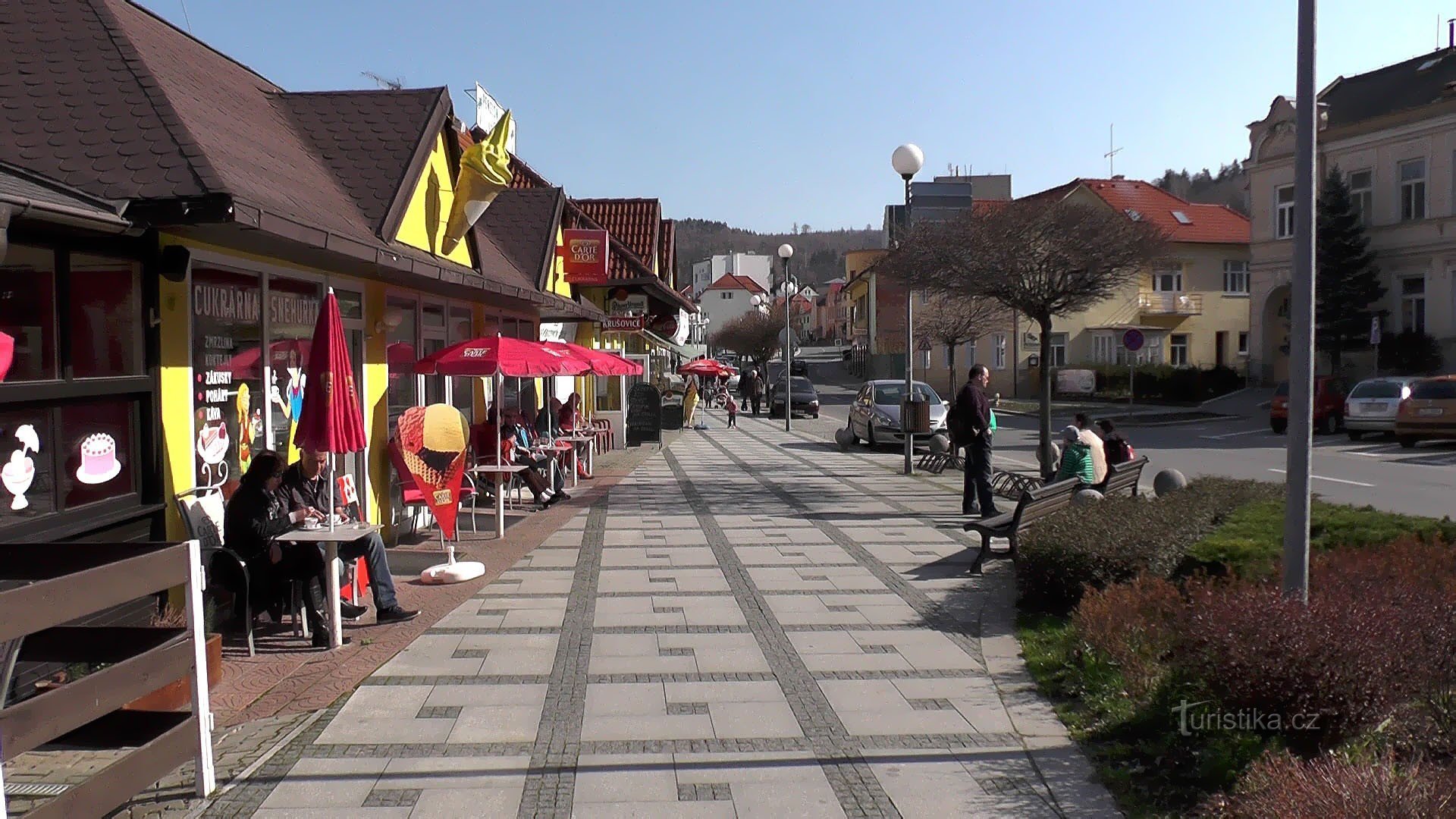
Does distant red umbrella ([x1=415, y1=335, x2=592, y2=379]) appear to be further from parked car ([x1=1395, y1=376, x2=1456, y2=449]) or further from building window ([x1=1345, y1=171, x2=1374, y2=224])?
building window ([x1=1345, y1=171, x2=1374, y2=224])

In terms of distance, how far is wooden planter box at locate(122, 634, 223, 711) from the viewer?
5.32 m

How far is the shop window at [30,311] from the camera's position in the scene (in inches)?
233

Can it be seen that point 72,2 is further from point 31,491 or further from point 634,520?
point 634,520

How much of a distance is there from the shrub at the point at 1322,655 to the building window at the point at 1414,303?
36.5 m

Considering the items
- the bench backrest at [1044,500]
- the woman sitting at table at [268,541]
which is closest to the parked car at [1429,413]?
the bench backrest at [1044,500]

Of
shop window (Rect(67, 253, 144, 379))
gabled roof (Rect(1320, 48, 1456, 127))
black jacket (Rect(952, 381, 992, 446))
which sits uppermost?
gabled roof (Rect(1320, 48, 1456, 127))

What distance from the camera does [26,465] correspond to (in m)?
6.04

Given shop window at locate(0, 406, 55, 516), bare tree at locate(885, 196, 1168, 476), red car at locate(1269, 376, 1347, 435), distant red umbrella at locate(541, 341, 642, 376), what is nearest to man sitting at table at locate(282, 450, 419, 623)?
shop window at locate(0, 406, 55, 516)

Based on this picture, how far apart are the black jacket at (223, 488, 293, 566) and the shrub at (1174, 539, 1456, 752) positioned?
5525mm

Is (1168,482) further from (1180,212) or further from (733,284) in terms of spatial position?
(733,284)

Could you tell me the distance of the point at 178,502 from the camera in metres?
7.16

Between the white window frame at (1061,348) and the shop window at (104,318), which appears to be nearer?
the shop window at (104,318)

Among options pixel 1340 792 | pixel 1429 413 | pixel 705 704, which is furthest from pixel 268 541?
pixel 1429 413

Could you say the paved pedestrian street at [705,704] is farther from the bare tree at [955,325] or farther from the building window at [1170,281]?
the building window at [1170,281]
